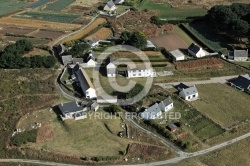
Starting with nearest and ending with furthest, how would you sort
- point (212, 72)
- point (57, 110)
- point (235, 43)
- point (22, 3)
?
point (57, 110) < point (212, 72) < point (235, 43) < point (22, 3)

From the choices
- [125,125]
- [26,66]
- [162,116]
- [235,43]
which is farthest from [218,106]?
[26,66]

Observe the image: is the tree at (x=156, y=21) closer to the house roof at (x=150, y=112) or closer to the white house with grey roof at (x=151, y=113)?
the white house with grey roof at (x=151, y=113)

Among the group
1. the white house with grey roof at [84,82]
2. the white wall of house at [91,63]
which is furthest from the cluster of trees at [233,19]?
the white house with grey roof at [84,82]

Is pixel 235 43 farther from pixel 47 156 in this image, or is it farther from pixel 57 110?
pixel 47 156

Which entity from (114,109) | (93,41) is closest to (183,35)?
(93,41)

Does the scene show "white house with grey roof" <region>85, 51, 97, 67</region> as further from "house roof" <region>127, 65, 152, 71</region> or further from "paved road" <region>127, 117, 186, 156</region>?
"paved road" <region>127, 117, 186, 156</region>

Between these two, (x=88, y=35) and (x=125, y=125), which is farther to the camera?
(x=88, y=35)

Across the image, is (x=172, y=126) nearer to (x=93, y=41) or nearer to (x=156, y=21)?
(x=93, y=41)
